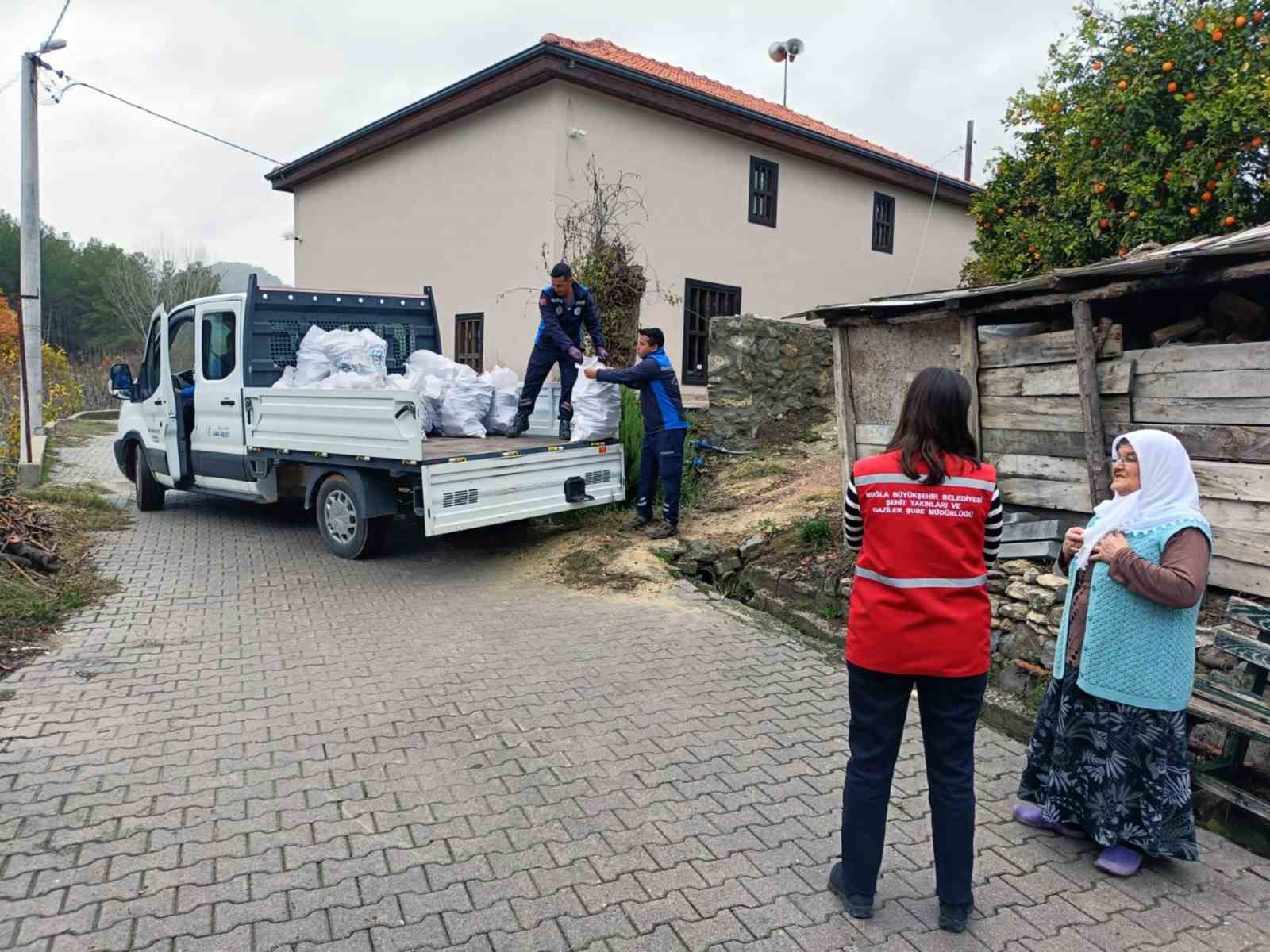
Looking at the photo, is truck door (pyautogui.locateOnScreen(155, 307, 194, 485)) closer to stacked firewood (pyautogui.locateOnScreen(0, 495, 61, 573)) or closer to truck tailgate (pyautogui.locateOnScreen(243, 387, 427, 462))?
truck tailgate (pyautogui.locateOnScreen(243, 387, 427, 462))

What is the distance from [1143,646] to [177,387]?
901cm

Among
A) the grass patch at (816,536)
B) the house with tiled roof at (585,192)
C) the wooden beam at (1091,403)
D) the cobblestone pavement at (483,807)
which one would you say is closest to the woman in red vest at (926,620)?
the cobblestone pavement at (483,807)

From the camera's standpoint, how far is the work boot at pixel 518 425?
338 inches

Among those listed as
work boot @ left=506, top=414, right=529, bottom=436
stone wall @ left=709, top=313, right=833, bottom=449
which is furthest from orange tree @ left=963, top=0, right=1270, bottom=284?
work boot @ left=506, top=414, right=529, bottom=436

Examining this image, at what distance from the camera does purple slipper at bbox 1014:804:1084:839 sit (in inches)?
136

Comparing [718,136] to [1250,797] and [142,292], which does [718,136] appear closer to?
[1250,797]

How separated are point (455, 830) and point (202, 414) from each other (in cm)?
700

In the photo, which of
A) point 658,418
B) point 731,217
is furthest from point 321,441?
point 731,217

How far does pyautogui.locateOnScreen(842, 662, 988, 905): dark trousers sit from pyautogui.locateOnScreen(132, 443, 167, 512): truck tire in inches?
366

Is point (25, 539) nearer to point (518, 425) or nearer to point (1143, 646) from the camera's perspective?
point (518, 425)

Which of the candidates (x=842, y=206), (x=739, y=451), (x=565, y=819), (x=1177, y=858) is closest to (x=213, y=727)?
(x=565, y=819)

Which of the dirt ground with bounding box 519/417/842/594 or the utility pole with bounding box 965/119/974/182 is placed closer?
the dirt ground with bounding box 519/417/842/594

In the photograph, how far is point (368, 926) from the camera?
283 cm

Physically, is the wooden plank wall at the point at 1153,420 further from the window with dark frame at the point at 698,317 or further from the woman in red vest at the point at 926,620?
the window with dark frame at the point at 698,317
